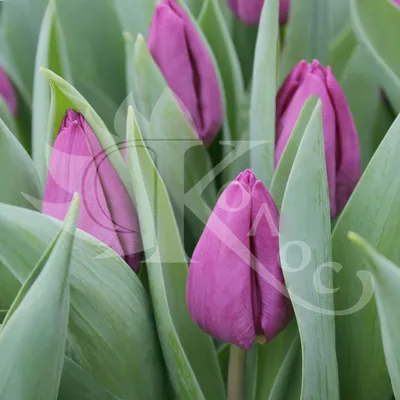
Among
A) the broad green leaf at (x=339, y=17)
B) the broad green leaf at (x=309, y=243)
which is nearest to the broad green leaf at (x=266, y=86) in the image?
the broad green leaf at (x=309, y=243)

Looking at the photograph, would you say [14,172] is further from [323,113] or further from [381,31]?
[381,31]

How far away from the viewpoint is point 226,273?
0.31 meters

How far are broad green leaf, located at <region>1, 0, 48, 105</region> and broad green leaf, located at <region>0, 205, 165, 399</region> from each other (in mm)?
260

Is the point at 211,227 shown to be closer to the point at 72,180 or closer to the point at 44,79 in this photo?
the point at 72,180

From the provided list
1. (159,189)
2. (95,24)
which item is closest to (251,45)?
(95,24)

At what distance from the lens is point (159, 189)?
0.35 m

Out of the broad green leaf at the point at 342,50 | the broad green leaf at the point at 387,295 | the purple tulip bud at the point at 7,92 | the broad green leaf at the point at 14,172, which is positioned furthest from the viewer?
the broad green leaf at the point at 342,50

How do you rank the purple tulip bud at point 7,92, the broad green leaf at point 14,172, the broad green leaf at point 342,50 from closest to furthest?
the broad green leaf at point 14,172 → the purple tulip bud at point 7,92 → the broad green leaf at point 342,50

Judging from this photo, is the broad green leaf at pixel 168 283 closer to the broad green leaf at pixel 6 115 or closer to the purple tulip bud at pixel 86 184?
the purple tulip bud at pixel 86 184

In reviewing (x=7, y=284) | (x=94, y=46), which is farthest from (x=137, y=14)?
(x=7, y=284)

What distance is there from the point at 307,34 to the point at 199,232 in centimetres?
20

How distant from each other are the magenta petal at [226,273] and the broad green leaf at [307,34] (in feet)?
0.85

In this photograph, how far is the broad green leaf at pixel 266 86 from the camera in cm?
41

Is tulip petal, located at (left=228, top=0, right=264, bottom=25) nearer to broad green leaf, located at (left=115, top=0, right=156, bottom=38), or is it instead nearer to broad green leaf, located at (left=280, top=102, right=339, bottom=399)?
broad green leaf, located at (left=115, top=0, right=156, bottom=38)
